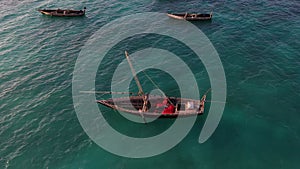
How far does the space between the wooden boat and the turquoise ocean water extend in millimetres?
2639

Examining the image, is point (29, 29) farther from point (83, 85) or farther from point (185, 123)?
point (185, 123)

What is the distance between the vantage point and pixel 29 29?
3679 inches

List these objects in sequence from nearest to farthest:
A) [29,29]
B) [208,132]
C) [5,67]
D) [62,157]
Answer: [62,157], [208,132], [5,67], [29,29]

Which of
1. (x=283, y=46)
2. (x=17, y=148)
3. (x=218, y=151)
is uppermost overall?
(x=283, y=46)

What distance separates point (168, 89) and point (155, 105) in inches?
331

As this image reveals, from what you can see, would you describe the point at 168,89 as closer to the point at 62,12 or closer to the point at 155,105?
the point at 155,105

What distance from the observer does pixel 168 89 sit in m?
67.1

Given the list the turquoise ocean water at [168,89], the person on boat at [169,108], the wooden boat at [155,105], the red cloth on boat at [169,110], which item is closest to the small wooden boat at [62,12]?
the turquoise ocean water at [168,89]

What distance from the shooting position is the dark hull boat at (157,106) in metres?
57.1

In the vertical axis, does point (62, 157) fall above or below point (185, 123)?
below

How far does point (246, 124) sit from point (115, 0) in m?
80.3

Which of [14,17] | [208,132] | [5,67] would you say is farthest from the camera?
[14,17]

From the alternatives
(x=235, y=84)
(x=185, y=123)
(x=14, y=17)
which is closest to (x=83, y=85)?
(x=185, y=123)

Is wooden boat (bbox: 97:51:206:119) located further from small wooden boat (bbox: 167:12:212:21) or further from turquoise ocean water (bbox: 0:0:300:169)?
small wooden boat (bbox: 167:12:212:21)
